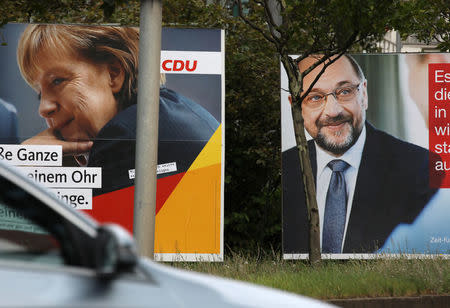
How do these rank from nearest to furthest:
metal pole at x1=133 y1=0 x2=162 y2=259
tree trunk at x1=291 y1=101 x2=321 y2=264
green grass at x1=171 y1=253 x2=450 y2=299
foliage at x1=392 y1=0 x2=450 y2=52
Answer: metal pole at x1=133 y1=0 x2=162 y2=259, green grass at x1=171 y1=253 x2=450 y2=299, tree trunk at x1=291 y1=101 x2=321 y2=264, foliage at x1=392 y1=0 x2=450 y2=52

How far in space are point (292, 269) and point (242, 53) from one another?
7.98 m

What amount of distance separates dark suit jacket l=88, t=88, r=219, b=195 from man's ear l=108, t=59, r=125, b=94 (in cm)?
40

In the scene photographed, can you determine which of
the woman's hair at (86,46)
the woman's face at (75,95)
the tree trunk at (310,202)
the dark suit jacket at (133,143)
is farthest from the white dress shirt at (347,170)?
the woman's face at (75,95)

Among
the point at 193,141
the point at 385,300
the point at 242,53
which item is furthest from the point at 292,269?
the point at 242,53

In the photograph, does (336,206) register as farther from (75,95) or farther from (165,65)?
(75,95)

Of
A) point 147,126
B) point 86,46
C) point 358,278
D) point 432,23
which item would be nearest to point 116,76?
point 86,46

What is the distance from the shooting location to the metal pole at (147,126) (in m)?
7.41

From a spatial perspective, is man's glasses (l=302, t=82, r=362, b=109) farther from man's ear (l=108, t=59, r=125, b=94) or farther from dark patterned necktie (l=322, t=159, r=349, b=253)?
man's ear (l=108, t=59, r=125, b=94)

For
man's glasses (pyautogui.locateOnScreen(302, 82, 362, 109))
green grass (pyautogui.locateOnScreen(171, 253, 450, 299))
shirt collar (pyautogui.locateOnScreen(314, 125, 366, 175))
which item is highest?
man's glasses (pyautogui.locateOnScreen(302, 82, 362, 109))

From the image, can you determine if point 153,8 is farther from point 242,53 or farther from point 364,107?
point 242,53

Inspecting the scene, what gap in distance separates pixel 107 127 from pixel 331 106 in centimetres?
378

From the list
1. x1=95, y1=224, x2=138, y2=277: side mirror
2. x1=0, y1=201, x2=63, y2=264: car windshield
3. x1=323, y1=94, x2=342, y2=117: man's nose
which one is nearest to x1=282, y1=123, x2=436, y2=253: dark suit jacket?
x1=323, y1=94, x2=342, y2=117: man's nose

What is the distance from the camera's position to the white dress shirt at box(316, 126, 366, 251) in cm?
1377

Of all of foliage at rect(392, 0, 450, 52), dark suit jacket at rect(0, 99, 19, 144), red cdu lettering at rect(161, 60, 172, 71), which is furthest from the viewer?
foliage at rect(392, 0, 450, 52)
